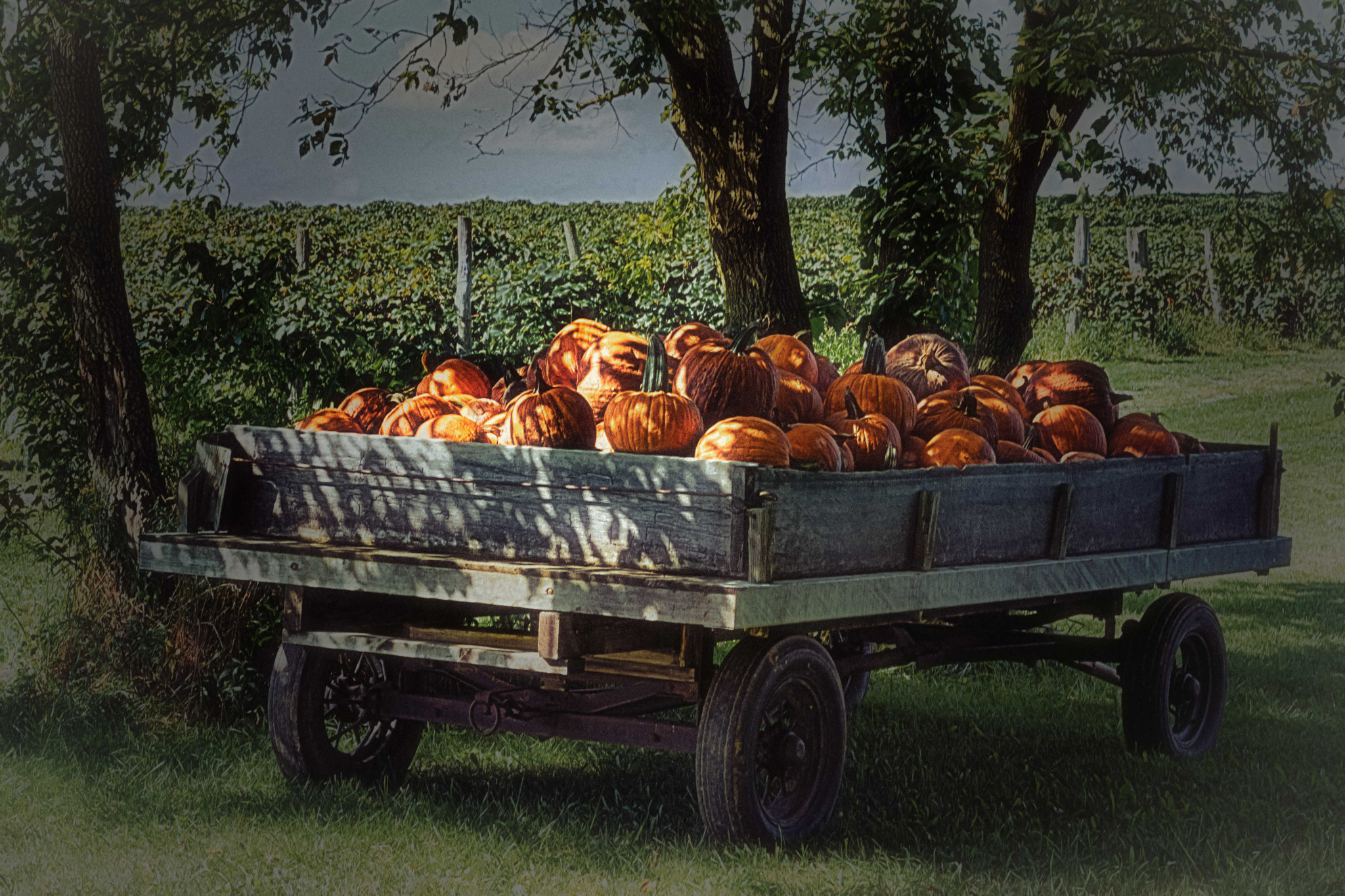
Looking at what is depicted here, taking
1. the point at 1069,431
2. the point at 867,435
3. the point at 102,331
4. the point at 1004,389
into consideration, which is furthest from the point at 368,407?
the point at 1069,431

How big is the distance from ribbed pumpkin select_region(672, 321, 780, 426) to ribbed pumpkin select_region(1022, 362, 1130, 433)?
1.56m

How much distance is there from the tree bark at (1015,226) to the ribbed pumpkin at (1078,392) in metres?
1.88

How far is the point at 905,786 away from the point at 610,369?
67.1 inches

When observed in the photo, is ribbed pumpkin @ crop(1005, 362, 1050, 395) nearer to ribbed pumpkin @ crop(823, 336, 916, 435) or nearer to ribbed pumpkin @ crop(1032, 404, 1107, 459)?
ribbed pumpkin @ crop(1032, 404, 1107, 459)

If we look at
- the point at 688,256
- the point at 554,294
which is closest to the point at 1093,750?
the point at 554,294

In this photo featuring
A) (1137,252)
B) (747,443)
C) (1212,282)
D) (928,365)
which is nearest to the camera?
(747,443)

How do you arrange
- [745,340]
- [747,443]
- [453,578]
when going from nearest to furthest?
[453,578] → [747,443] → [745,340]

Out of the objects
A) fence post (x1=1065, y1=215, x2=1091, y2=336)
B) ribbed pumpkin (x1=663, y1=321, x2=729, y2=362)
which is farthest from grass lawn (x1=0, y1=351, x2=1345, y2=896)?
fence post (x1=1065, y1=215, x2=1091, y2=336)

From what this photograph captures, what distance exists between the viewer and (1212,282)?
1488cm

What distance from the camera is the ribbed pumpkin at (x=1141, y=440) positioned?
5152mm

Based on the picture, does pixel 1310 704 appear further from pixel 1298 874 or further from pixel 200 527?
pixel 200 527

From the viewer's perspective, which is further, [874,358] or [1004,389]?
[1004,389]

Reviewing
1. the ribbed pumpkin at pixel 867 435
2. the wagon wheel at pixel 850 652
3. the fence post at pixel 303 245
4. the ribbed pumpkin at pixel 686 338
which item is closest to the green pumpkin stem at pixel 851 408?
the ribbed pumpkin at pixel 867 435

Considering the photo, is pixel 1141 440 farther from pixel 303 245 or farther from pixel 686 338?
pixel 303 245
